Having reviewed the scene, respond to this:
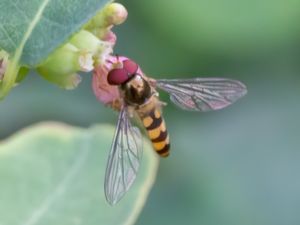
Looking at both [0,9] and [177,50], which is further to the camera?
[177,50]

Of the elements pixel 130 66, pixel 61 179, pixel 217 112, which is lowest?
pixel 130 66

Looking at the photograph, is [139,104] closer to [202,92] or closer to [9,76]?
[202,92]

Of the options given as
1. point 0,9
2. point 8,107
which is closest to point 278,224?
point 8,107

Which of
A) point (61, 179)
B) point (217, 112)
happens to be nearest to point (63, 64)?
point (61, 179)

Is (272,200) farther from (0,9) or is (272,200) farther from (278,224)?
(0,9)

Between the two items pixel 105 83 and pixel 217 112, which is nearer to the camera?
pixel 105 83

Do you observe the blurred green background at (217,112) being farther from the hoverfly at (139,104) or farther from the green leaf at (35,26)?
the green leaf at (35,26)

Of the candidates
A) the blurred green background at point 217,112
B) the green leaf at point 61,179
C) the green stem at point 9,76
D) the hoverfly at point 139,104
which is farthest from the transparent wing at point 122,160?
the blurred green background at point 217,112
